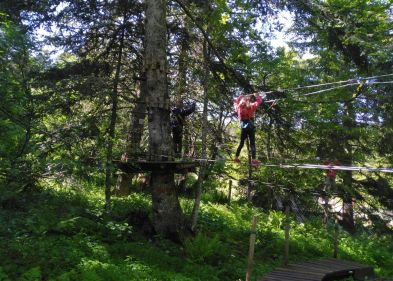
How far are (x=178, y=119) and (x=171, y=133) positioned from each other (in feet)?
2.47

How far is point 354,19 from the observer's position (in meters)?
10.3

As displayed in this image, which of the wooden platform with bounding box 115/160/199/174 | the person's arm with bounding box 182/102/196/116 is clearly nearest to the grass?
the wooden platform with bounding box 115/160/199/174

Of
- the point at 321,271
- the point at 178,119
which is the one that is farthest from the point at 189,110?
the point at 321,271

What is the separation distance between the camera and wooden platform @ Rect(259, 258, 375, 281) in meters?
9.08

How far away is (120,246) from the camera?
8977 millimetres

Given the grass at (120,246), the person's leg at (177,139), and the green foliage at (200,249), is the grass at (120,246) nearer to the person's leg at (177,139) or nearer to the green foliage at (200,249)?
the green foliage at (200,249)

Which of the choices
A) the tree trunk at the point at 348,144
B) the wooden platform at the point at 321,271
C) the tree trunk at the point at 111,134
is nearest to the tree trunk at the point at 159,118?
the tree trunk at the point at 111,134

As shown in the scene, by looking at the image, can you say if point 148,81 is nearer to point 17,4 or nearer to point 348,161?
point 17,4

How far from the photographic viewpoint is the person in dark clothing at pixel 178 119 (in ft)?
39.4

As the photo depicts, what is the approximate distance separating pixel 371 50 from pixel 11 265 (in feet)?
33.4

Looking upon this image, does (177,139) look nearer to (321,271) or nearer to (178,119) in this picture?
(178,119)

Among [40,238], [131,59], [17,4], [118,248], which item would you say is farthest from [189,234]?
[17,4]

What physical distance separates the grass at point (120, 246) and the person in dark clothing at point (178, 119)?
7.59 ft

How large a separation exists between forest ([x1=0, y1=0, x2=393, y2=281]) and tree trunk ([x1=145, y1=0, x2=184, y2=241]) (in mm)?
30
